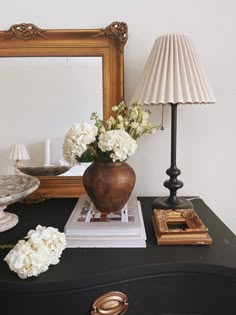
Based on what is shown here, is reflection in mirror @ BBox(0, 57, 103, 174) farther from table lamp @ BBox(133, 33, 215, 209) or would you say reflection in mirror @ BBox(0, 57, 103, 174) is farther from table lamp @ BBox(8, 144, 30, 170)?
table lamp @ BBox(133, 33, 215, 209)

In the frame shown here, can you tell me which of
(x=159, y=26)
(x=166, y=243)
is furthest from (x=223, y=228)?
(x=159, y=26)

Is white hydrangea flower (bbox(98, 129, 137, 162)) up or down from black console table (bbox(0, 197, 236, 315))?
up

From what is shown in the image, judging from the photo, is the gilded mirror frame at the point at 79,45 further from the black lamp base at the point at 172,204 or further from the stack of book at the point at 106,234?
the stack of book at the point at 106,234

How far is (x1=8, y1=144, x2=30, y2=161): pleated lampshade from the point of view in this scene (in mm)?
1137

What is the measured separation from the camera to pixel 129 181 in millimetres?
855

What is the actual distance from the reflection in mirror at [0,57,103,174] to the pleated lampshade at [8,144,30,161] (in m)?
0.02

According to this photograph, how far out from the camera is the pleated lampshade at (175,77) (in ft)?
2.83

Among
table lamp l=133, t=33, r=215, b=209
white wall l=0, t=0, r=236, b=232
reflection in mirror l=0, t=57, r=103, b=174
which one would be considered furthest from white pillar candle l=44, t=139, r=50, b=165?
table lamp l=133, t=33, r=215, b=209

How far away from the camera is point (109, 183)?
82 cm

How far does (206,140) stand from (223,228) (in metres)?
0.43

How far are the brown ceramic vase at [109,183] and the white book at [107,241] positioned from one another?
13 cm

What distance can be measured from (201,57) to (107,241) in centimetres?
83

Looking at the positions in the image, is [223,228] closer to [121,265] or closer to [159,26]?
[121,265]

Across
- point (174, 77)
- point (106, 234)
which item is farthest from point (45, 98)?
point (106, 234)
